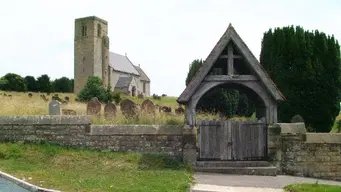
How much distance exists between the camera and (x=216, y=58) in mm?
11375

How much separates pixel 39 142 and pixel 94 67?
55632 mm

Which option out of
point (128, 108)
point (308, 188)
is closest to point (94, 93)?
point (128, 108)

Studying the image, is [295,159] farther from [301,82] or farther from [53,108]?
[53,108]

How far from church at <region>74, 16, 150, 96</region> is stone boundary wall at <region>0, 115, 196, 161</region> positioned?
2154 inches

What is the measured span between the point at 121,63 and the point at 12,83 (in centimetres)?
2719

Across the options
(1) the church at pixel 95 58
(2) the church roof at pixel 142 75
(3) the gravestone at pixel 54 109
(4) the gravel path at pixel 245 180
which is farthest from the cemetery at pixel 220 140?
(2) the church roof at pixel 142 75

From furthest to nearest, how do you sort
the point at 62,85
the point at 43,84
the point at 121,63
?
1. the point at 121,63
2. the point at 62,85
3. the point at 43,84

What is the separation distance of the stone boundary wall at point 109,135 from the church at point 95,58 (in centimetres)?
5470

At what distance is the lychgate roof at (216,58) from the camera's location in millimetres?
11250

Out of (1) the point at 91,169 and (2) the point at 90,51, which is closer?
(1) the point at 91,169

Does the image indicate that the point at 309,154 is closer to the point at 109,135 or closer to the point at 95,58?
the point at 109,135

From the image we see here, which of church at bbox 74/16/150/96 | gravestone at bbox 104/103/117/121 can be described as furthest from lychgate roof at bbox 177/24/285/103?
church at bbox 74/16/150/96

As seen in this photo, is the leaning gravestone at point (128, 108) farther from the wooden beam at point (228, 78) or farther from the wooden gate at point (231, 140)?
the wooden beam at point (228, 78)

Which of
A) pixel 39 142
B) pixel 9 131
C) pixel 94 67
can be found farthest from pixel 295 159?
pixel 94 67
